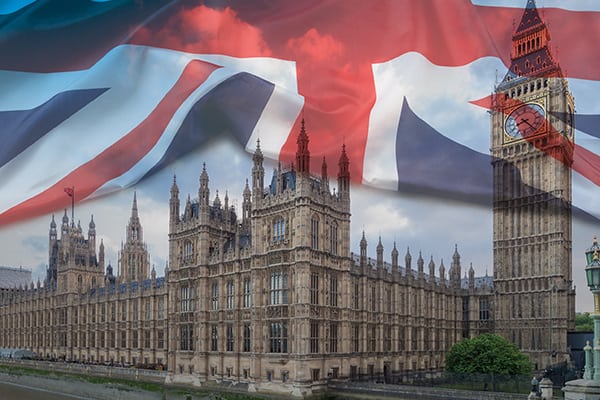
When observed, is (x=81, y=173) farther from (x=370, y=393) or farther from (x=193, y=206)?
(x=193, y=206)

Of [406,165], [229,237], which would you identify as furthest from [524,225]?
[406,165]

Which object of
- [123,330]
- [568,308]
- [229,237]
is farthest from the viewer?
[123,330]

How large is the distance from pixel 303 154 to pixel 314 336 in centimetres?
1986

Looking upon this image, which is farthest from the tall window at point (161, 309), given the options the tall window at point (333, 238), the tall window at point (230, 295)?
the tall window at point (333, 238)

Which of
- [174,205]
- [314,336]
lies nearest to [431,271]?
[314,336]

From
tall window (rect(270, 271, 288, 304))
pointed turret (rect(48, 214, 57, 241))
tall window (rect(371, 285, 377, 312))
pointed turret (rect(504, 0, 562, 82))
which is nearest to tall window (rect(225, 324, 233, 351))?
tall window (rect(270, 271, 288, 304))

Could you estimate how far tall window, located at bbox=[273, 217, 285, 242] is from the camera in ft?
192

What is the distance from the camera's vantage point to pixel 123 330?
96312mm

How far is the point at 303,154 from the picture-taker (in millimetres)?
44562

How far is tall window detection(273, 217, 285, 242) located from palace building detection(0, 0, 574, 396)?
10 cm

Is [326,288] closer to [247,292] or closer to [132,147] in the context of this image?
[247,292]

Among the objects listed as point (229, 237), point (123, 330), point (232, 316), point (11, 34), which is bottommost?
point (123, 330)

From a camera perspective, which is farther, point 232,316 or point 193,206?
point 193,206

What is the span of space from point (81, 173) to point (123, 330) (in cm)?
7823
